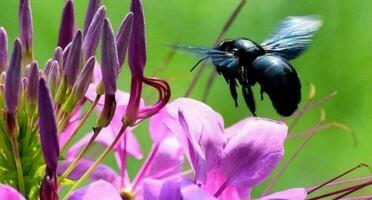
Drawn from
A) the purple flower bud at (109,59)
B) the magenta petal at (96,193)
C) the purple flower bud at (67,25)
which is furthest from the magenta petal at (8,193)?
the purple flower bud at (67,25)

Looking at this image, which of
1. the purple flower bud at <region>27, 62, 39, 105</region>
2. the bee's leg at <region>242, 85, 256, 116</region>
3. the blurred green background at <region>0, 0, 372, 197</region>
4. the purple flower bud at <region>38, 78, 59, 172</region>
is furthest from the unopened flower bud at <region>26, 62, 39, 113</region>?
the blurred green background at <region>0, 0, 372, 197</region>

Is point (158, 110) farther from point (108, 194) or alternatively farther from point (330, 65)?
point (330, 65)

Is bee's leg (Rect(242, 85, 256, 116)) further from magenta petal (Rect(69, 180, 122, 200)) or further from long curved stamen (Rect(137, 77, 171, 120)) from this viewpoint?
magenta petal (Rect(69, 180, 122, 200))

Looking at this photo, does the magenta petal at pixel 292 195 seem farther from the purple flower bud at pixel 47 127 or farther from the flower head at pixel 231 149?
the purple flower bud at pixel 47 127

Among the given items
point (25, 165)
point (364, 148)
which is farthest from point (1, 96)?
point (364, 148)

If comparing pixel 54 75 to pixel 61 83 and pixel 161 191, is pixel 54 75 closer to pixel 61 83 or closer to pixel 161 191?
pixel 61 83
